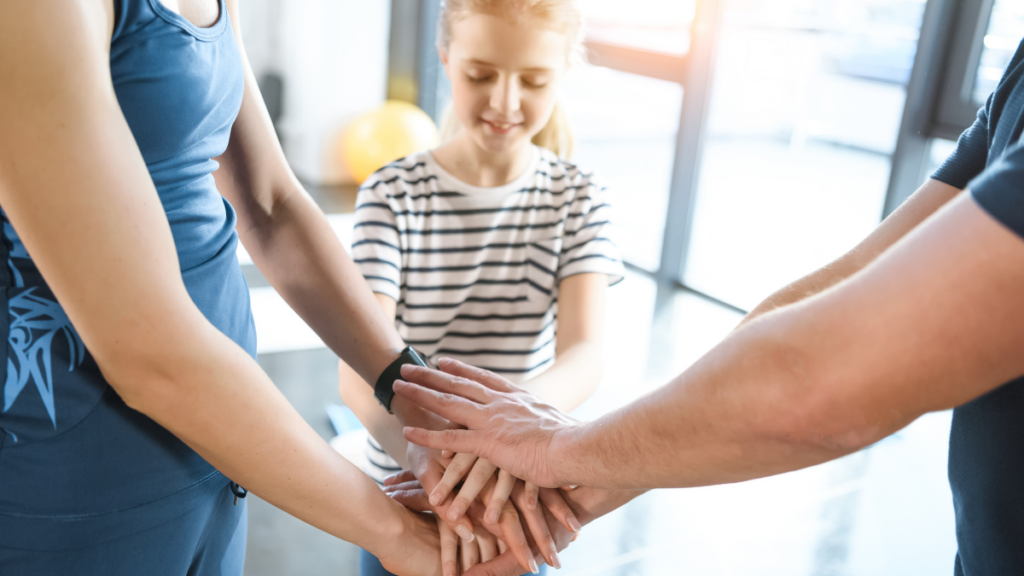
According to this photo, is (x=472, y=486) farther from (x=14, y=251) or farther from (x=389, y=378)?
(x=14, y=251)

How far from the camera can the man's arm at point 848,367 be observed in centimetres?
55

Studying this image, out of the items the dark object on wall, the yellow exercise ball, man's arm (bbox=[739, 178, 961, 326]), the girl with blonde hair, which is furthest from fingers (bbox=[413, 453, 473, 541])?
the dark object on wall

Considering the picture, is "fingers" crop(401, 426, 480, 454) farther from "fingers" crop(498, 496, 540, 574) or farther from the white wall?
the white wall

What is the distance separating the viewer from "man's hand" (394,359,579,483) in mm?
991

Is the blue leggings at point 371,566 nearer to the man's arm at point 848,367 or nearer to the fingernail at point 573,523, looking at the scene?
the fingernail at point 573,523

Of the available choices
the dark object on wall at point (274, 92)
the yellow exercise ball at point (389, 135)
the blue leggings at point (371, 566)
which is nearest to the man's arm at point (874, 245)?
the blue leggings at point (371, 566)

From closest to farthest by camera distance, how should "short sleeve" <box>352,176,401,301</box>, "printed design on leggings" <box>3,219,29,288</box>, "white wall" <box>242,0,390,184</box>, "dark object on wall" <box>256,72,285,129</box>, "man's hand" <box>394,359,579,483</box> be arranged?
1. "printed design on leggings" <box>3,219,29,288</box>
2. "man's hand" <box>394,359,579,483</box>
3. "short sleeve" <box>352,176,401,301</box>
4. "white wall" <box>242,0,390,184</box>
5. "dark object on wall" <box>256,72,285,129</box>

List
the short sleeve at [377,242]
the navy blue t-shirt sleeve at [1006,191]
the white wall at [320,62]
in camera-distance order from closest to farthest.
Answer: the navy blue t-shirt sleeve at [1006,191] < the short sleeve at [377,242] < the white wall at [320,62]

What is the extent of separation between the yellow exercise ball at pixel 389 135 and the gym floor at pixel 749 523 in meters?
2.20

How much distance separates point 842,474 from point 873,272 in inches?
87.9

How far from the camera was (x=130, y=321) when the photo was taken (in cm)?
67

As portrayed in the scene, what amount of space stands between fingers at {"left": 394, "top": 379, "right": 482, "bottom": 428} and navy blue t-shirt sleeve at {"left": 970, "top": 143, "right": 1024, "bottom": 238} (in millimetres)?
712

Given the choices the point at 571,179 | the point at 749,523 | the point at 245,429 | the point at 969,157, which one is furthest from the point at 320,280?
the point at 749,523

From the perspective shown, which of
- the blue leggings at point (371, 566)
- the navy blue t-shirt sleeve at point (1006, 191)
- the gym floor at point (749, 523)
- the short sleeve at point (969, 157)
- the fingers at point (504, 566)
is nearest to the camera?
the navy blue t-shirt sleeve at point (1006, 191)
